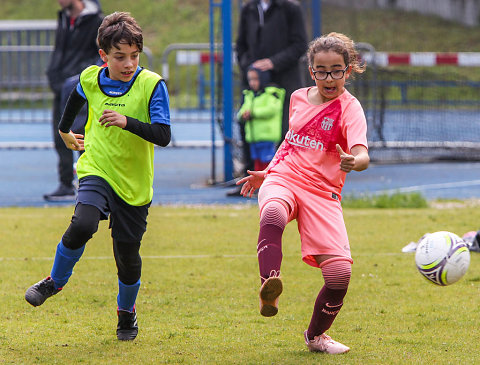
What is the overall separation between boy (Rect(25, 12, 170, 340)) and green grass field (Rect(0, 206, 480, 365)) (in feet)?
1.59

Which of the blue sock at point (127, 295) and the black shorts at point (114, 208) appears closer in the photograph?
the black shorts at point (114, 208)

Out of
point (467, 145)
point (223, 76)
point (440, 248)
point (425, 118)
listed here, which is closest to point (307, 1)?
point (223, 76)

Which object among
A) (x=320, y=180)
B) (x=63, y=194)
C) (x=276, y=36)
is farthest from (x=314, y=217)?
(x=63, y=194)

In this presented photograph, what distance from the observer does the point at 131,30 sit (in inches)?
188

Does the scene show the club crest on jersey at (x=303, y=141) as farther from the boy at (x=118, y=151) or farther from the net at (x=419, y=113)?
the net at (x=419, y=113)

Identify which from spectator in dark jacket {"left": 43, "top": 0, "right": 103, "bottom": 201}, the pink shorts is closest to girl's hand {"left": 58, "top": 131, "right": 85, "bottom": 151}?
the pink shorts

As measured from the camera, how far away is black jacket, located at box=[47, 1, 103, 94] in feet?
32.3

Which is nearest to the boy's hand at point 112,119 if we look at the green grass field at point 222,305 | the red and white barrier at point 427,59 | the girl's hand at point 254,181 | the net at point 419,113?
the girl's hand at point 254,181

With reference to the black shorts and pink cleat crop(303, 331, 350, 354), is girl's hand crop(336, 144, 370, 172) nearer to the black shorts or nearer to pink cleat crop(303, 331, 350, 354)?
pink cleat crop(303, 331, 350, 354)

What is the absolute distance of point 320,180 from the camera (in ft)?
15.5

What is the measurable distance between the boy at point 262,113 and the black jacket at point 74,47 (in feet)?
5.98

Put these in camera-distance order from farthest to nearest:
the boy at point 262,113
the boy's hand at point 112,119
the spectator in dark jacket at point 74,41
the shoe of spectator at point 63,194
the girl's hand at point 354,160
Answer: the shoe of spectator at point 63,194 < the boy at point 262,113 < the spectator in dark jacket at point 74,41 < the boy's hand at point 112,119 < the girl's hand at point 354,160

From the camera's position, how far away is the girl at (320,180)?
179 inches

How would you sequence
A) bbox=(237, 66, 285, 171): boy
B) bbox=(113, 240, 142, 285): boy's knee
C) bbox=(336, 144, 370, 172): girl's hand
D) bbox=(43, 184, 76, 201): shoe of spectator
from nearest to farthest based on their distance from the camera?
bbox=(336, 144, 370, 172): girl's hand
bbox=(113, 240, 142, 285): boy's knee
bbox=(237, 66, 285, 171): boy
bbox=(43, 184, 76, 201): shoe of spectator
